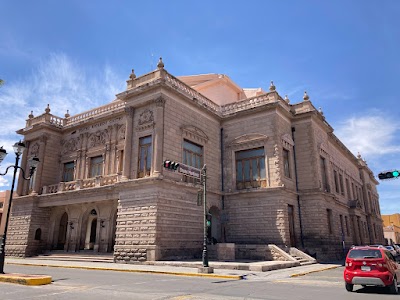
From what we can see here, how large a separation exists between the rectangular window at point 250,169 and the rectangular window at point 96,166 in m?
11.9

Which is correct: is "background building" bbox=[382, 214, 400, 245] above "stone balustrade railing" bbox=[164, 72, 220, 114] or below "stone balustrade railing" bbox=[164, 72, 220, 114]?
below

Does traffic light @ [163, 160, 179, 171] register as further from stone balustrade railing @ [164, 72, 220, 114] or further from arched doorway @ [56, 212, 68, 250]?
arched doorway @ [56, 212, 68, 250]

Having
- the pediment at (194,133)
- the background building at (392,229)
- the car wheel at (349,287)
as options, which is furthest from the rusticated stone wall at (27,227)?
the background building at (392,229)

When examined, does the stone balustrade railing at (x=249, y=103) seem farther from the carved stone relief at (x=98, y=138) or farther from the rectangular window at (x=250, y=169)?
the carved stone relief at (x=98, y=138)

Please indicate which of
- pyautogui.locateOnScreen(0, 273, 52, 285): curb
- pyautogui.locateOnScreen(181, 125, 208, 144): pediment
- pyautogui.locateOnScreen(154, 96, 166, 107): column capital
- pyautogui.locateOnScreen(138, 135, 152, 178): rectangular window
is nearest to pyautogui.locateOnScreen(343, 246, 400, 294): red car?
pyautogui.locateOnScreen(0, 273, 52, 285): curb

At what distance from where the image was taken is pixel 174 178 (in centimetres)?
2330

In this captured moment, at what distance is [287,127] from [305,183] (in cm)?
493

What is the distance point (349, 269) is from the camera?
10680 mm

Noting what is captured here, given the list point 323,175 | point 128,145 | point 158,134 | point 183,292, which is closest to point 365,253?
point 183,292

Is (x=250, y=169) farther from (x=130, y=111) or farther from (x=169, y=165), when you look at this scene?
(x=169, y=165)

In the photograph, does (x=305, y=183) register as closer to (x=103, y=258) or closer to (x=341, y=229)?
(x=341, y=229)

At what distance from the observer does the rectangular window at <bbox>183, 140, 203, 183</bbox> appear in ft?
82.9

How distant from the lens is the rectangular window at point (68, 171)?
103 ft

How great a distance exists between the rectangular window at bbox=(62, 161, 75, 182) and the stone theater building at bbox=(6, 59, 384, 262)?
0.10 metres
